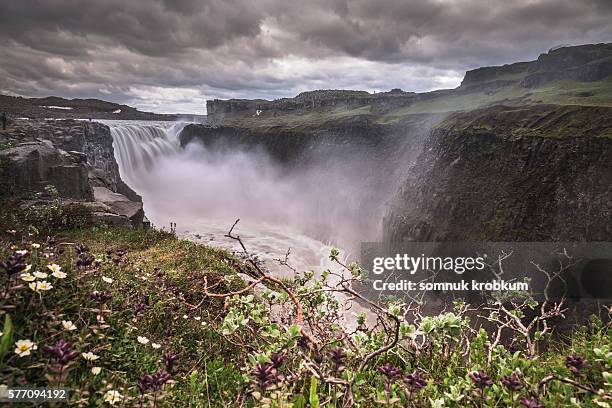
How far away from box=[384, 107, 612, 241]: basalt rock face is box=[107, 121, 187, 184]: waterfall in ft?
136

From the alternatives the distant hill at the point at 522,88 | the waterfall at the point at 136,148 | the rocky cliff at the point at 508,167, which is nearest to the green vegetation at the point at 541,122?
the rocky cliff at the point at 508,167

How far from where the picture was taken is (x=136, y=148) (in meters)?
60.2

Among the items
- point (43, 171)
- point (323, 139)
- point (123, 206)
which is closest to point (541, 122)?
Result: point (123, 206)

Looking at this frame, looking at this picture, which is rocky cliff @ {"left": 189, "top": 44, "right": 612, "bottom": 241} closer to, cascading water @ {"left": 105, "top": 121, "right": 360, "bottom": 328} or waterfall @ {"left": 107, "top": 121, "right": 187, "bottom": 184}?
cascading water @ {"left": 105, "top": 121, "right": 360, "bottom": 328}

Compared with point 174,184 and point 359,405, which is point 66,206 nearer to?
point 359,405

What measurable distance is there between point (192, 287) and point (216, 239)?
136 ft

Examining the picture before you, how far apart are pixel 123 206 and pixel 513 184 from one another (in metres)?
34.1

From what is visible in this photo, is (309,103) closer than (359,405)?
No

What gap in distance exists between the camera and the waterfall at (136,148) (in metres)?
55.6

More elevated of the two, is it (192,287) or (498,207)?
(192,287)

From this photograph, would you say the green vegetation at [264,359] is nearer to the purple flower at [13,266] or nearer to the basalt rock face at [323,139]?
the purple flower at [13,266]

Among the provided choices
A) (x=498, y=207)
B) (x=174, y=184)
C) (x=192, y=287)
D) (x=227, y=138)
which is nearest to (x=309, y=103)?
(x=227, y=138)

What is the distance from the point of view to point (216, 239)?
155 ft

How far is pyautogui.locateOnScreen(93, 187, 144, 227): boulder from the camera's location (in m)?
16.5
